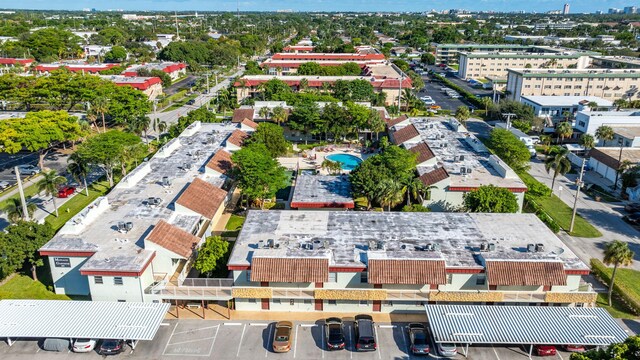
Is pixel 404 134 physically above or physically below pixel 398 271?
above

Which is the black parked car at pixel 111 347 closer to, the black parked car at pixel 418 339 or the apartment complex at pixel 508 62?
the black parked car at pixel 418 339

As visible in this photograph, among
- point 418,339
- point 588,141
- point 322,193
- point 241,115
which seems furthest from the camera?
point 241,115

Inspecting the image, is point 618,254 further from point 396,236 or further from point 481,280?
point 396,236

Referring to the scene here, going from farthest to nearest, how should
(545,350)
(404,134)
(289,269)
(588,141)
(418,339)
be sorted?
(588,141) → (404,134) → (289,269) → (418,339) → (545,350)

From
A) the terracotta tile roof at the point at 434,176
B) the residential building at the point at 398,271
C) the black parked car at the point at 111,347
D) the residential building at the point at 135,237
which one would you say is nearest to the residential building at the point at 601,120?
the terracotta tile roof at the point at 434,176

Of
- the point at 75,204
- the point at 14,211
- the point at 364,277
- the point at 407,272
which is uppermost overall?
the point at 14,211

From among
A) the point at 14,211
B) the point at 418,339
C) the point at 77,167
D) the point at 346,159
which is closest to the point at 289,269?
the point at 418,339

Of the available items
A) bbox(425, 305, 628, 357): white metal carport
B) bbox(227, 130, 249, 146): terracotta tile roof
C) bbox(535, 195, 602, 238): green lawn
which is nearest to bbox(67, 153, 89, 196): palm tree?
bbox(227, 130, 249, 146): terracotta tile roof

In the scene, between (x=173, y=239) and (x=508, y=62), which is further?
(x=508, y=62)
